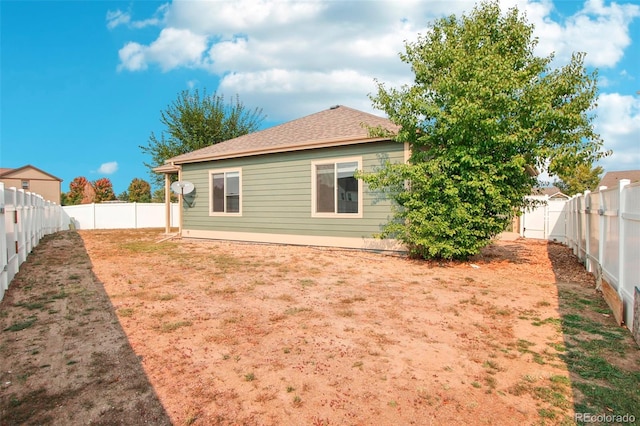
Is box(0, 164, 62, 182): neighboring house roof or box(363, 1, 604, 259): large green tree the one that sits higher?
box(0, 164, 62, 182): neighboring house roof

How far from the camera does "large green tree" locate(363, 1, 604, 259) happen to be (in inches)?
284

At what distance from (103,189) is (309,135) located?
4201cm

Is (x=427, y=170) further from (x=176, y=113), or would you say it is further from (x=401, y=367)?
(x=176, y=113)

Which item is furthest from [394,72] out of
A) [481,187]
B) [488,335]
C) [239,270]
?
[488,335]

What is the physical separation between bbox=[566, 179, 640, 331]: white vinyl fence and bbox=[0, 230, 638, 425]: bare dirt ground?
0.71 meters

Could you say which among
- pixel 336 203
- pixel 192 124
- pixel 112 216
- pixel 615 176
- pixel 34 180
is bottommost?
pixel 112 216

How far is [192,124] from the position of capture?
23.2 meters

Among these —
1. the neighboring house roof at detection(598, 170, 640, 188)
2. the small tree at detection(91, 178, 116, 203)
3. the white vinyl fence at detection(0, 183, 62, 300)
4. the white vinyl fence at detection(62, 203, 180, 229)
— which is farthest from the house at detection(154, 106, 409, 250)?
the small tree at detection(91, 178, 116, 203)

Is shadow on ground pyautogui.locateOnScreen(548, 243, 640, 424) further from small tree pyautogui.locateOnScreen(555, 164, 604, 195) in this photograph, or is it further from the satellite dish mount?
small tree pyautogui.locateOnScreen(555, 164, 604, 195)

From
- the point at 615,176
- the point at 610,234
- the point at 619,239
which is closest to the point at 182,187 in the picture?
the point at 610,234

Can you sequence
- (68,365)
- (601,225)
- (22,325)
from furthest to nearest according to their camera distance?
(601,225) → (22,325) → (68,365)

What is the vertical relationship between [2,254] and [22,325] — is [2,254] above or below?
above

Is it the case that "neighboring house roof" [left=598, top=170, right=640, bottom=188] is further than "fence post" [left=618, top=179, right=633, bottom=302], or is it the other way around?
"neighboring house roof" [left=598, top=170, right=640, bottom=188]

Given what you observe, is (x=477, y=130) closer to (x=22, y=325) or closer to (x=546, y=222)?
(x=22, y=325)
